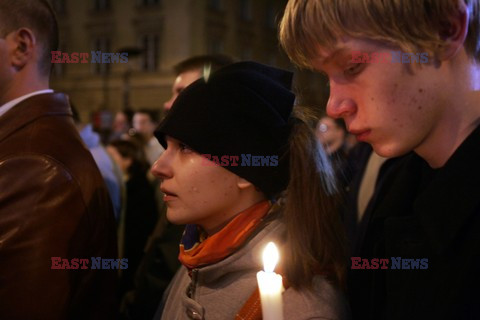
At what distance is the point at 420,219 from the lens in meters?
1.16

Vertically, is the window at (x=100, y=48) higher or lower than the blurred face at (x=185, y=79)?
higher

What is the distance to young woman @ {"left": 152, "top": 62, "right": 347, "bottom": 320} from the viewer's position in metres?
1.45

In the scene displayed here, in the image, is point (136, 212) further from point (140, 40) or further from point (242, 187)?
point (140, 40)

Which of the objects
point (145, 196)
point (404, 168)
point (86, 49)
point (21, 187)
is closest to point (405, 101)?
point (404, 168)

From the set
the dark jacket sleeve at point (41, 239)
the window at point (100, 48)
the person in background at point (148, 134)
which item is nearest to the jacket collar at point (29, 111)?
the dark jacket sleeve at point (41, 239)

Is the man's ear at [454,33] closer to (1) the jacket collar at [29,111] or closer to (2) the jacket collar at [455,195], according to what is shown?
(2) the jacket collar at [455,195]

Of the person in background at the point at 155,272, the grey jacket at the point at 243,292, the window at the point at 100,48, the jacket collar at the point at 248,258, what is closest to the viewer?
the grey jacket at the point at 243,292

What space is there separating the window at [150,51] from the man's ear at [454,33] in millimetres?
22892

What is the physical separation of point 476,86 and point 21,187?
4.50ft

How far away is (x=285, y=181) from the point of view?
157 cm

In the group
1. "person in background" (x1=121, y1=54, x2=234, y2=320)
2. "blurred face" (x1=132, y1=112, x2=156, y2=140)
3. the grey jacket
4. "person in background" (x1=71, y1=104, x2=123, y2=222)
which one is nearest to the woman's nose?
the grey jacket

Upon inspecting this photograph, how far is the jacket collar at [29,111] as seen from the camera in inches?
67.3

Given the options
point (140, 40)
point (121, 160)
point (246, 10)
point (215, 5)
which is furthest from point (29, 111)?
point (246, 10)

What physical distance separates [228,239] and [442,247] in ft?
2.10
